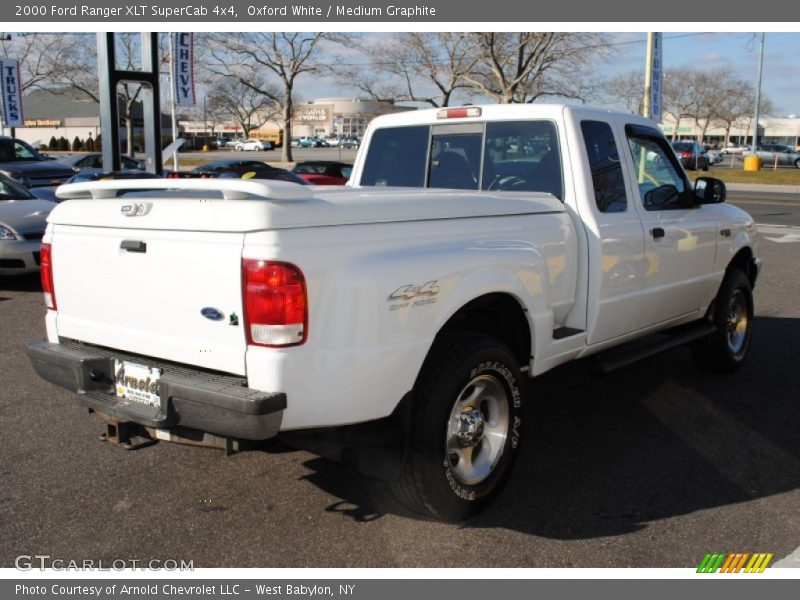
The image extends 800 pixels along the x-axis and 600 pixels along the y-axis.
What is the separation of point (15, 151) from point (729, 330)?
16505 millimetres

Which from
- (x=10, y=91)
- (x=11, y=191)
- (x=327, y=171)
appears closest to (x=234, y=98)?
(x=10, y=91)

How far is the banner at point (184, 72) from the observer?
25.0m

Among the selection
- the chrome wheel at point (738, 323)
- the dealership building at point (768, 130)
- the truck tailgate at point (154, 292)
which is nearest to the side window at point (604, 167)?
the chrome wheel at point (738, 323)

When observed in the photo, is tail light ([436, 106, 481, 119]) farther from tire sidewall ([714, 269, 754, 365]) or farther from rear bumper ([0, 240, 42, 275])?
rear bumper ([0, 240, 42, 275])

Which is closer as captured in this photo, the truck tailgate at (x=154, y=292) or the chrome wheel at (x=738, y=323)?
the truck tailgate at (x=154, y=292)

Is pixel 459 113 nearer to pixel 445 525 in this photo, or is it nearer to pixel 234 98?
pixel 445 525

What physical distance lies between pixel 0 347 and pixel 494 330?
15.8ft

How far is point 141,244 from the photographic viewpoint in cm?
330

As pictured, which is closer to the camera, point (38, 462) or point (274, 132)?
point (38, 462)

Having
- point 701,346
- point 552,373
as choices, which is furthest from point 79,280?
point 701,346

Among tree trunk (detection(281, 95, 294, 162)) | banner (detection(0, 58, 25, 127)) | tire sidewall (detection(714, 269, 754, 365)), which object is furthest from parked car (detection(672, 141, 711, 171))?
tire sidewall (detection(714, 269, 754, 365))

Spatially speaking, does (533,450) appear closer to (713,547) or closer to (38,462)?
(713,547)

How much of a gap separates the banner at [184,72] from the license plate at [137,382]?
937 inches

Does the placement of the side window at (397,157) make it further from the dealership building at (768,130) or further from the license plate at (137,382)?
the dealership building at (768,130)
